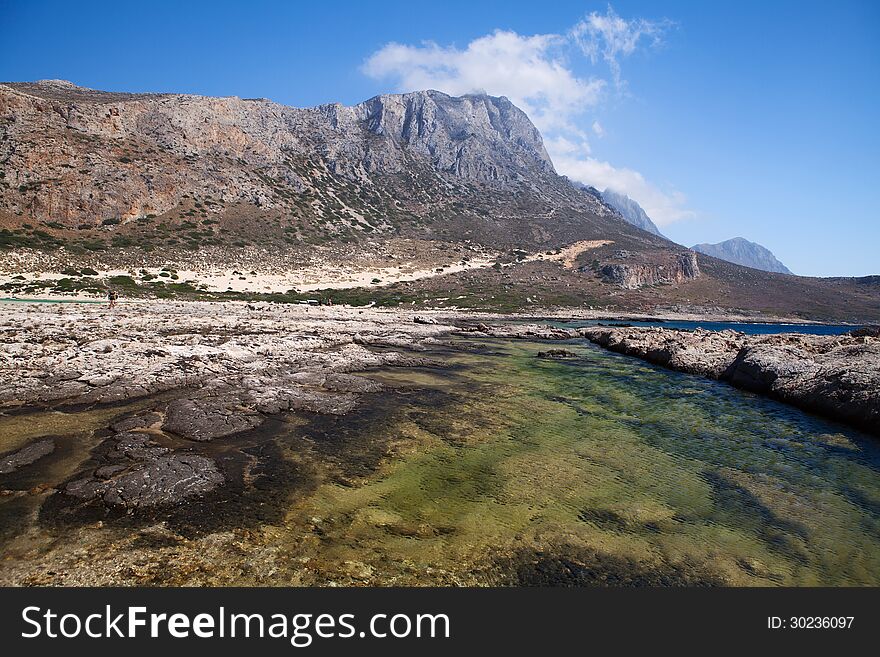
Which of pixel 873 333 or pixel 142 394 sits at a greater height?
pixel 873 333

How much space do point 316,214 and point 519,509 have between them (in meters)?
95.4

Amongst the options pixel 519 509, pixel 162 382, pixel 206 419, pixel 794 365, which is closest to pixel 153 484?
pixel 206 419

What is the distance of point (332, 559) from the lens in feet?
22.3

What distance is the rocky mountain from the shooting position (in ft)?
201

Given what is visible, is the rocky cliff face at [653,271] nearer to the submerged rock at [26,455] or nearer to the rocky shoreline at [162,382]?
the rocky shoreline at [162,382]

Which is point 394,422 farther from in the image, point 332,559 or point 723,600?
point 723,600

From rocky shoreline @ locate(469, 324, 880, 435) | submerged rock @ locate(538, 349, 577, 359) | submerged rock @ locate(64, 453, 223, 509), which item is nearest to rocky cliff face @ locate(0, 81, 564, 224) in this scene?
submerged rock @ locate(538, 349, 577, 359)

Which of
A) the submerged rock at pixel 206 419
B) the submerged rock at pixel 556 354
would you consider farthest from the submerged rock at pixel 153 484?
the submerged rock at pixel 556 354

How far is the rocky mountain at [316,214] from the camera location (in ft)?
201

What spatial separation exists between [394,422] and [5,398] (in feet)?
37.1

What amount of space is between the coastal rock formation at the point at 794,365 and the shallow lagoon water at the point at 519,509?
1.46m

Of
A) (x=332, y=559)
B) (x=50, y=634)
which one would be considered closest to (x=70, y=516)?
(x=50, y=634)

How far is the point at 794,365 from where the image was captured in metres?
21.5

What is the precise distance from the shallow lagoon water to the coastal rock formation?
1.46 meters
